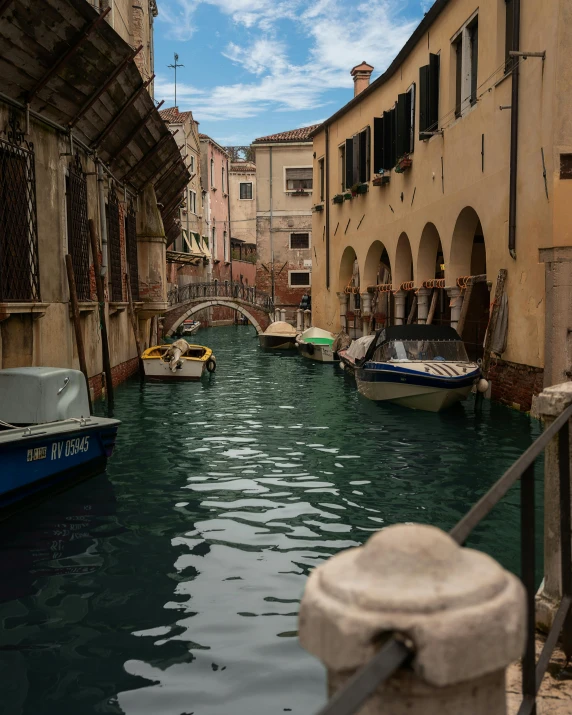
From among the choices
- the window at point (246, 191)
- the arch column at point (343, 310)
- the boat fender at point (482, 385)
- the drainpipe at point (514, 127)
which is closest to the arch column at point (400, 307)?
the arch column at point (343, 310)

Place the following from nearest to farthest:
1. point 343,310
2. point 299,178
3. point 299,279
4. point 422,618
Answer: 1. point 422,618
2. point 343,310
3. point 299,178
4. point 299,279

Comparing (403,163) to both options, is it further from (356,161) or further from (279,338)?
(279,338)

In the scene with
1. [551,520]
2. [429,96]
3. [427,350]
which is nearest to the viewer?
[551,520]

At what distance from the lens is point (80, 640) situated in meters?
4.16

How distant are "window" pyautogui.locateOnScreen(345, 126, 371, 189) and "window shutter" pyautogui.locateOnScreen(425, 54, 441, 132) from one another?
503cm

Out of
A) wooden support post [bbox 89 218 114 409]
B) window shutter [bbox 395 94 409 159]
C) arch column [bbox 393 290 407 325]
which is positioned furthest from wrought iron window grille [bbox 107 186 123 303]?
arch column [bbox 393 290 407 325]

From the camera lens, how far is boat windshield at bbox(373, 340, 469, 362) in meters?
12.3

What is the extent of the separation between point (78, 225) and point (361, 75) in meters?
14.7

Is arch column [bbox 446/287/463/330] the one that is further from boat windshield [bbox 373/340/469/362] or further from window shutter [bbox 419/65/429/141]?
window shutter [bbox 419/65/429/141]

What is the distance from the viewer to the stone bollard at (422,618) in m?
1.25

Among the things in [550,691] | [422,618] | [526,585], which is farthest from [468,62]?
[422,618]

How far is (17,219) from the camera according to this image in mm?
8930

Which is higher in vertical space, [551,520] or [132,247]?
[132,247]

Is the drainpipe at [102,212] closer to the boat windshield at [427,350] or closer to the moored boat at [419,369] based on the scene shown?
the moored boat at [419,369]
